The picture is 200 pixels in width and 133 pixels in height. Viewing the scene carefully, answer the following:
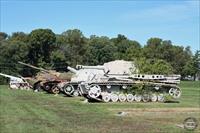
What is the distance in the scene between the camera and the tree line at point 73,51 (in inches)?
4124

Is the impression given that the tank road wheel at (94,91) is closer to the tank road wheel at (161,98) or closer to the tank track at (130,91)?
the tank track at (130,91)

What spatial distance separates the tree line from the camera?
104750 mm

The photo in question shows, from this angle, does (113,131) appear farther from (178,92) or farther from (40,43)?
(40,43)

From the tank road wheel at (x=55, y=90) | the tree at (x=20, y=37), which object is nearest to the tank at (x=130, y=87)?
the tank road wheel at (x=55, y=90)

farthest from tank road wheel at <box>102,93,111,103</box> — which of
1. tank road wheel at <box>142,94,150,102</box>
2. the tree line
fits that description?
the tree line

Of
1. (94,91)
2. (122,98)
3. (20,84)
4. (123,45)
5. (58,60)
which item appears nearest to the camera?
(94,91)

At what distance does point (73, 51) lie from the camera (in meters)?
119

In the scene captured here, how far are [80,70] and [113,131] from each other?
26.9m

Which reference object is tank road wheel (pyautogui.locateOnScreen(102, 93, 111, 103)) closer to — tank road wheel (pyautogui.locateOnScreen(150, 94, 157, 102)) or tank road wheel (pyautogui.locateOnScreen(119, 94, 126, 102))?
tank road wheel (pyautogui.locateOnScreen(119, 94, 126, 102))

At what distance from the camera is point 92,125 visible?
2023 cm

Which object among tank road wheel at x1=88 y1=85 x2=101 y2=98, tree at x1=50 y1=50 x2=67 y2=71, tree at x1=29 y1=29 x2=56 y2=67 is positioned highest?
tree at x1=29 y1=29 x2=56 y2=67

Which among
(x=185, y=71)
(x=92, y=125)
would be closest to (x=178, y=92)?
(x=92, y=125)

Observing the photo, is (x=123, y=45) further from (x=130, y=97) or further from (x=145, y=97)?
(x=130, y=97)

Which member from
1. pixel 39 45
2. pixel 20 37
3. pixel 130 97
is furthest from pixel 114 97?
pixel 20 37
